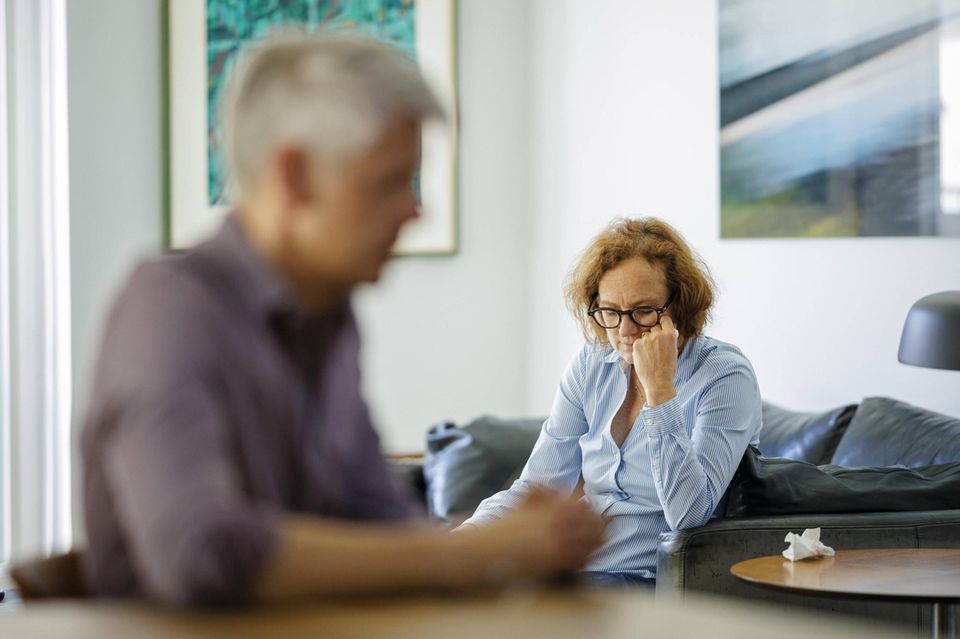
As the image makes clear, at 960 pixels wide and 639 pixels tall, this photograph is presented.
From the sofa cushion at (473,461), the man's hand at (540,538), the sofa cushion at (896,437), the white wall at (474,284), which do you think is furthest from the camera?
the white wall at (474,284)

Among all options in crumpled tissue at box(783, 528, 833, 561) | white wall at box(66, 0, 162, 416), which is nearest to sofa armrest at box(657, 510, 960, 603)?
crumpled tissue at box(783, 528, 833, 561)

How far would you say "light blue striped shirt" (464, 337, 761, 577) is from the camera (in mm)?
2660

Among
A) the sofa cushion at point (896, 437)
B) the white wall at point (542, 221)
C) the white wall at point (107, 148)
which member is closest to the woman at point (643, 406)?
the sofa cushion at point (896, 437)

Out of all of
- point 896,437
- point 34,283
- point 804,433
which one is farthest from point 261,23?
point 896,437

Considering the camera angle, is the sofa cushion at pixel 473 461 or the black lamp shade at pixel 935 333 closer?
the black lamp shade at pixel 935 333

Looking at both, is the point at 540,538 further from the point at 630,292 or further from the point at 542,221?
the point at 542,221

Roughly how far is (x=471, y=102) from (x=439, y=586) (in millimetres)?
4621

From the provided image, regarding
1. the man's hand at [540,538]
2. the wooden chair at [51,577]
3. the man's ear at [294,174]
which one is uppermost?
the man's ear at [294,174]

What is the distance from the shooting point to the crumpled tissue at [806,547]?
2.48m

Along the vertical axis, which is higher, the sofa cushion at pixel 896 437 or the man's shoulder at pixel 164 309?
the man's shoulder at pixel 164 309

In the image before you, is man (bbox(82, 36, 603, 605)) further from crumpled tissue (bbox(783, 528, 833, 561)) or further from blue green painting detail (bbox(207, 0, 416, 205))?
blue green painting detail (bbox(207, 0, 416, 205))

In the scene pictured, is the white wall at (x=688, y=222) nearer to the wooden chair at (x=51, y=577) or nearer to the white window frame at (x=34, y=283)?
the white window frame at (x=34, y=283)

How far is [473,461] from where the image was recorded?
149 inches

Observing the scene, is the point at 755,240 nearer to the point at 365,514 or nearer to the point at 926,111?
the point at 926,111
